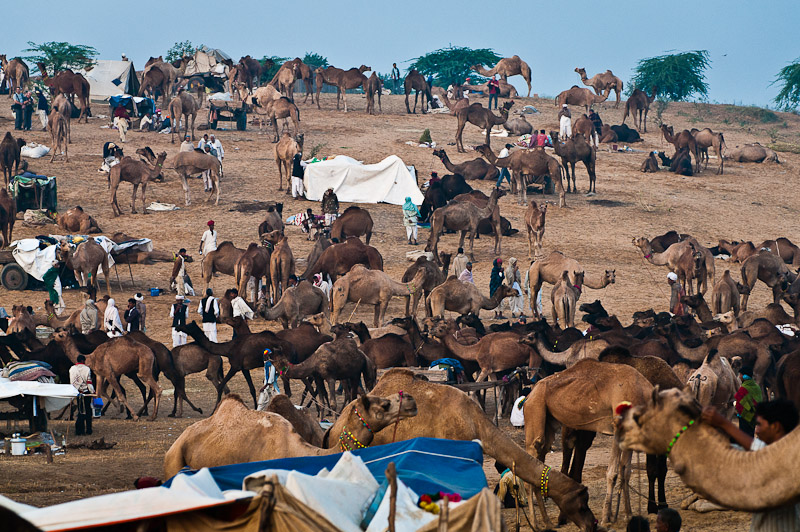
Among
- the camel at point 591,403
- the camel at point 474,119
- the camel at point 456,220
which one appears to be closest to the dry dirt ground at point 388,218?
the camel at point 591,403

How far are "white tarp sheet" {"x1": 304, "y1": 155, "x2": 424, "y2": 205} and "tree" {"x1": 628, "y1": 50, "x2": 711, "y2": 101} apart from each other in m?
31.2

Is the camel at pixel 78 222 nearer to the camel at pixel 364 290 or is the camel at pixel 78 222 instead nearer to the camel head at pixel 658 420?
the camel at pixel 364 290

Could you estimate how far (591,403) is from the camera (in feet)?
34.7

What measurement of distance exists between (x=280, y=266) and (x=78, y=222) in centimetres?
797

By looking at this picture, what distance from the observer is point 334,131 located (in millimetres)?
44438

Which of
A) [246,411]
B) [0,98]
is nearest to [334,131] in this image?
[0,98]

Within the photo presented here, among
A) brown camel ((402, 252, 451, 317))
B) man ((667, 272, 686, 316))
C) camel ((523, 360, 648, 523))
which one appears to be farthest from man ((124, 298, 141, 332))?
camel ((523, 360, 648, 523))

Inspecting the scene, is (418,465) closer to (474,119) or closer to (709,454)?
(709,454)

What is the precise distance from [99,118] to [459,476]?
1602 inches

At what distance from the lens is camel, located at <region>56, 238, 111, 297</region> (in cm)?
2430

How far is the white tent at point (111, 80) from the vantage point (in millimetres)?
51125

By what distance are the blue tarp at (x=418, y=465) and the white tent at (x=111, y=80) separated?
45.3m

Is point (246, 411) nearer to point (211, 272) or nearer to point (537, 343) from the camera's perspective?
point (537, 343)

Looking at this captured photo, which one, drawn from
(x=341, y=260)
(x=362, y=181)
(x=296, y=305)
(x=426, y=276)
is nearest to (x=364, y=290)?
(x=296, y=305)
